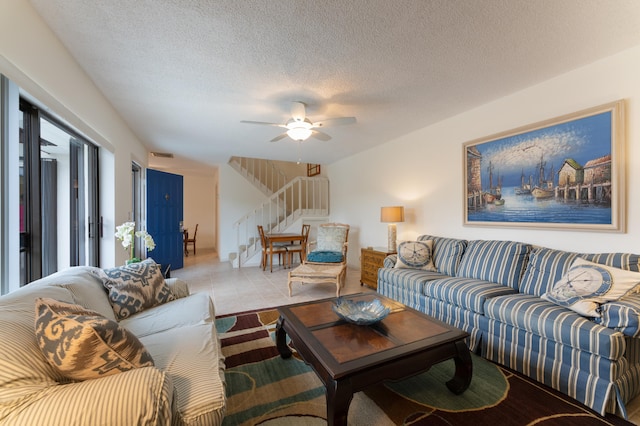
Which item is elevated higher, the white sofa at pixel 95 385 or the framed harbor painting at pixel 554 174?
the framed harbor painting at pixel 554 174

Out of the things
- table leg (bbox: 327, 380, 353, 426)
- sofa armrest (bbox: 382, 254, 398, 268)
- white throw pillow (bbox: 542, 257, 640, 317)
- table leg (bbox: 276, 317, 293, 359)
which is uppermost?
white throw pillow (bbox: 542, 257, 640, 317)

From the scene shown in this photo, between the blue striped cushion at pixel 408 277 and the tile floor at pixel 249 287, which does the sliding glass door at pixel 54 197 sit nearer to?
the tile floor at pixel 249 287

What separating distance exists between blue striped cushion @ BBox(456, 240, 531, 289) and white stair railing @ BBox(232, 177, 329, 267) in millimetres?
4165

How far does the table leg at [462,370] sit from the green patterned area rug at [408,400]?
2.2 inches

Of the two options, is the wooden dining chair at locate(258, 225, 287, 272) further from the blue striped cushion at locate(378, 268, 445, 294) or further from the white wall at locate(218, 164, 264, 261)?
the blue striped cushion at locate(378, 268, 445, 294)

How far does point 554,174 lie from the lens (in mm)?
2412

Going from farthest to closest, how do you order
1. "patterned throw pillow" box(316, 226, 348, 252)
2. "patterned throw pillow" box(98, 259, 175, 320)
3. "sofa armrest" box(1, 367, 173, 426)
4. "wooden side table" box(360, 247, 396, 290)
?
"patterned throw pillow" box(316, 226, 348, 252) → "wooden side table" box(360, 247, 396, 290) → "patterned throw pillow" box(98, 259, 175, 320) → "sofa armrest" box(1, 367, 173, 426)

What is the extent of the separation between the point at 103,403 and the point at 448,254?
312cm

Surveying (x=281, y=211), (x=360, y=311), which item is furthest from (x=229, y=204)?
(x=360, y=311)

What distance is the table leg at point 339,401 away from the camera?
121 cm

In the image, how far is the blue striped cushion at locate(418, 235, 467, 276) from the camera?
114 inches

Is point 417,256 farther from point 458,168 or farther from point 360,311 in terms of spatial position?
point 360,311

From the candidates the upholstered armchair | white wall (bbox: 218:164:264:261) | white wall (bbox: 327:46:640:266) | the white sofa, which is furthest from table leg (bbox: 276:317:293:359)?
white wall (bbox: 218:164:264:261)

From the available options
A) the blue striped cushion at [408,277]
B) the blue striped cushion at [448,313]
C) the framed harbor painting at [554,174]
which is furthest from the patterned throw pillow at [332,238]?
the framed harbor painting at [554,174]
